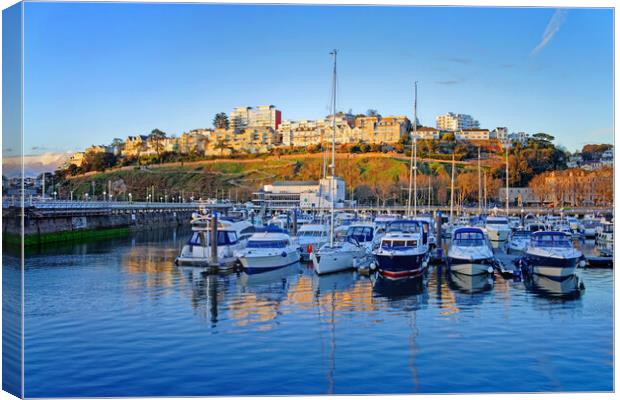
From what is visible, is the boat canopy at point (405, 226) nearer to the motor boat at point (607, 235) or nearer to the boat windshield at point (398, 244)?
the boat windshield at point (398, 244)

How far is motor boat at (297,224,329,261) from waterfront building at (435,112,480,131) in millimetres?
113778

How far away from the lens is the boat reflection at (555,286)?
2023 centimetres

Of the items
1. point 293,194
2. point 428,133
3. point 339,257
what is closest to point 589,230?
point 339,257

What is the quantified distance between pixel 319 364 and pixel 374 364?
3.17ft

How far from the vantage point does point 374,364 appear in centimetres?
1202

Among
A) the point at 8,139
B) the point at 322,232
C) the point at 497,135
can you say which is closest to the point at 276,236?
the point at 322,232

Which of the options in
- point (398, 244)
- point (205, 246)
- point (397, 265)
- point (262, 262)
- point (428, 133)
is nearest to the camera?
point (397, 265)

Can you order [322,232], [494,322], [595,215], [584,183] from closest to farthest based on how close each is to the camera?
[494,322], [322,232], [595,215], [584,183]

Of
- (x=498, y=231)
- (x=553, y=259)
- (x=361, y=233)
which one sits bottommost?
(x=553, y=259)

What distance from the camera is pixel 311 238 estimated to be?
3253cm

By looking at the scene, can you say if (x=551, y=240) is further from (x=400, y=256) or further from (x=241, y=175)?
(x=241, y=175)

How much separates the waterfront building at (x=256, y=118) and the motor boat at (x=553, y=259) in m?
125

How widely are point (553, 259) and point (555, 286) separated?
1274 mm

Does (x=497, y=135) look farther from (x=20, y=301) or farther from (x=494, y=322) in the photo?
(x=20, y=301)
